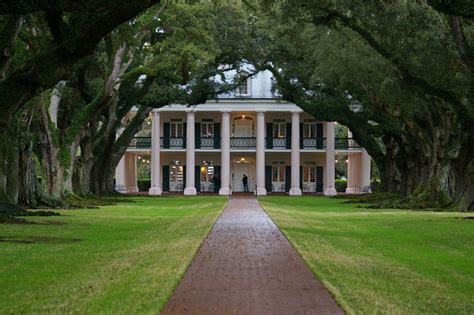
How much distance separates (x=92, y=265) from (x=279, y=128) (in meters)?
44.3

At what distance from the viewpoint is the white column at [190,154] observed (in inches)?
2002

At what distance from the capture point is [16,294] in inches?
316

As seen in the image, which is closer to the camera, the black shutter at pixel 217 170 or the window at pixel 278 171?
the black shutter at pixel 217 170

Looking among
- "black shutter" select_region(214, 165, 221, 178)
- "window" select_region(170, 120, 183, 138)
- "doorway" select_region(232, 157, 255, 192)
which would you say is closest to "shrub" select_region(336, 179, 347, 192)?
"doorway" select_region(232, 157, 255, 192)

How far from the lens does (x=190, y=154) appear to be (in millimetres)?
50969

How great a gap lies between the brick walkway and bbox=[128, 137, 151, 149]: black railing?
1653 inches

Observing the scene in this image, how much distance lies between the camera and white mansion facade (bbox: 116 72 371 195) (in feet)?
168

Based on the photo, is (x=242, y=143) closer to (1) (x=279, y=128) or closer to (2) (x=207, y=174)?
(1) (x=279, y=128)

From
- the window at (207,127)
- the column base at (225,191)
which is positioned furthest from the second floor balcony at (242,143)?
the column base at (225,191)

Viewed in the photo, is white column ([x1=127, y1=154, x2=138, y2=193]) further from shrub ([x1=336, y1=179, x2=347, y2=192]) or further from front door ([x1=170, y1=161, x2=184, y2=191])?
shrub ([x1=336, y1=179, x2=347, y2=192])


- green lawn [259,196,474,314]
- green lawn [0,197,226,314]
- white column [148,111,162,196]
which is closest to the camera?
green lawn [0,197,226,314]

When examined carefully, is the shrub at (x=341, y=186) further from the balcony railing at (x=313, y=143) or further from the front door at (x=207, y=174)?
the front door at (x=207, y=174)

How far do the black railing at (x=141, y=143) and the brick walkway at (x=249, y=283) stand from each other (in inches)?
1653

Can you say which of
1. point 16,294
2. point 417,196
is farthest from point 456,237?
point 417,196
